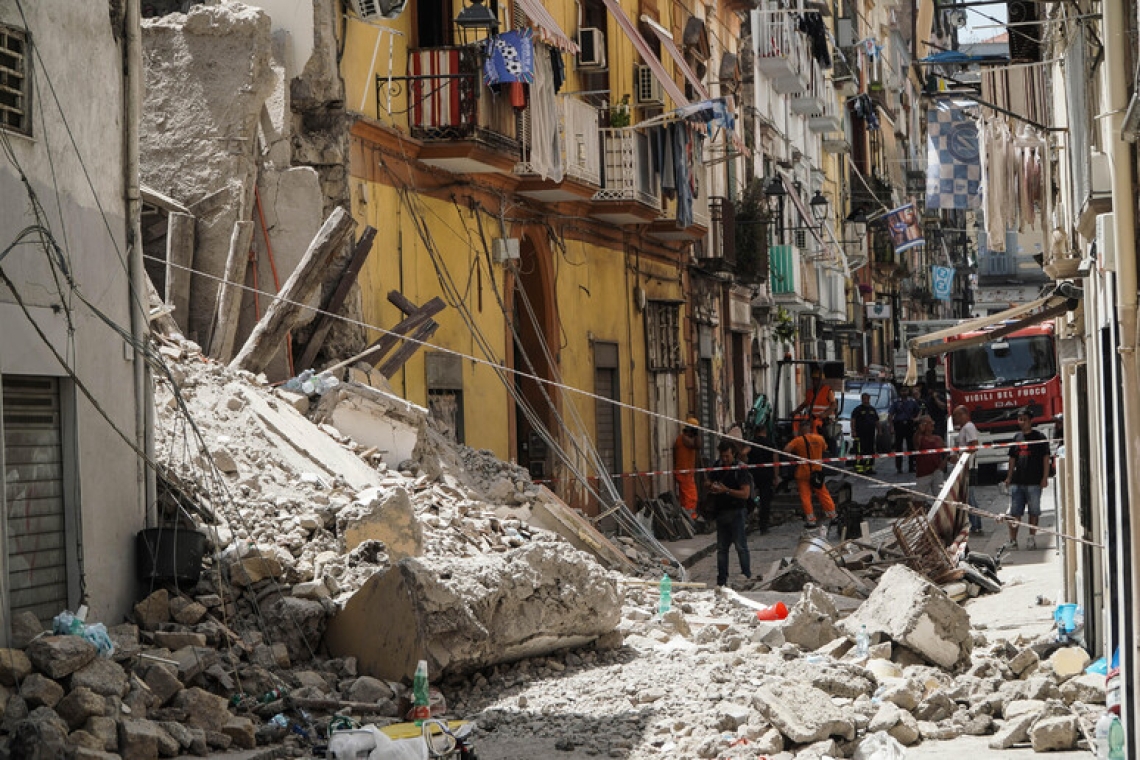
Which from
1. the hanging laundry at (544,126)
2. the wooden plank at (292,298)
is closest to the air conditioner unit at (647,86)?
the hanging laundry at (544,126)

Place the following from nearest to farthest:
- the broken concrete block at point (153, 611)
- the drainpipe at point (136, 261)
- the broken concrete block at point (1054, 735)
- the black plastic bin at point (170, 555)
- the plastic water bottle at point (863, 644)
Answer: the broken concrete block at point (1054, 735) → the broken concrete block at point (153, 611) → the black plastic bin at point (170, 555) → the drainpipe at point (136, 261) → the plastic water bottle at point (863, 644)

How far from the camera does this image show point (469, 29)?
2073 cm

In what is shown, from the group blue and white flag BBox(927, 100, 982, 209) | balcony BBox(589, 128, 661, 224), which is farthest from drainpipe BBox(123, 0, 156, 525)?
balcony BBox(589, 128, 661, 224)

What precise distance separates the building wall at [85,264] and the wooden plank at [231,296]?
13.0ft

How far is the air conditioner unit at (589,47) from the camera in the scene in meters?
25.6

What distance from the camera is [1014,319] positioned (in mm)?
15500

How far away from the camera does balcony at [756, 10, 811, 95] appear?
4200cm

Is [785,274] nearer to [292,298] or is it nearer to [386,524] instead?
[292,298]

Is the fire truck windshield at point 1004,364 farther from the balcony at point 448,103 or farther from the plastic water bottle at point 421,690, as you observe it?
the plastic water bottle at point 421,690

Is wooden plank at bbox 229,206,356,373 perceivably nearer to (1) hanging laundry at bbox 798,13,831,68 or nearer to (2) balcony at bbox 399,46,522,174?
(2) balcony at bbox 399,46,522,174

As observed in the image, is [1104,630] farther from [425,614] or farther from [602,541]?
[602,541]

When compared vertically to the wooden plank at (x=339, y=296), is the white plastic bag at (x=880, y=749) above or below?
below

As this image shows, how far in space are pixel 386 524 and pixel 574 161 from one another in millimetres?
11644

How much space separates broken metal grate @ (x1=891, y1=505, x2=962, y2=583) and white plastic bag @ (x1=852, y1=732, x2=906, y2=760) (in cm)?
747
